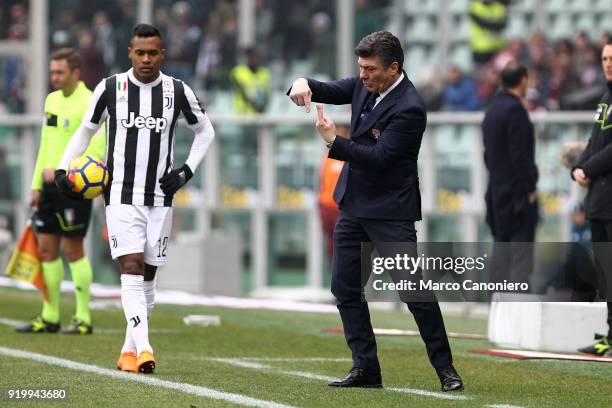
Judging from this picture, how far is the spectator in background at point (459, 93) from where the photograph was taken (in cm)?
1902

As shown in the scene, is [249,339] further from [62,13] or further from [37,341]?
[62,13]

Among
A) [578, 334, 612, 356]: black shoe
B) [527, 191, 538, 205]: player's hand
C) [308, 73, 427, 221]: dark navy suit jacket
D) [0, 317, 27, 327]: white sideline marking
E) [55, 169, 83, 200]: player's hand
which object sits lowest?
[0, 317, 27, 327]: white sideline marking

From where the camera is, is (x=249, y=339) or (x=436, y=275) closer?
→ (x=436, y=275)

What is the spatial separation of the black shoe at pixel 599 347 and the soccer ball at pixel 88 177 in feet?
11.0

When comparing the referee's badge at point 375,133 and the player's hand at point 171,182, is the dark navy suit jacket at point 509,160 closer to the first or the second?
the player's hand at point 171,182

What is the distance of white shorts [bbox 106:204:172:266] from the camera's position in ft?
28.9

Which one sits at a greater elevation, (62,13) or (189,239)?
(62,13)

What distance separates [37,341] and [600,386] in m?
4.05

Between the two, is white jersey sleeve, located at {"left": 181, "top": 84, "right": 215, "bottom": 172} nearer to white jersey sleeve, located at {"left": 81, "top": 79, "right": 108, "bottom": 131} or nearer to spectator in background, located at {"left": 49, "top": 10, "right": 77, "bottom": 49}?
white jersey sleeve, located at {"left": 81, "top": 79, "right": 108, "bottom": 131}

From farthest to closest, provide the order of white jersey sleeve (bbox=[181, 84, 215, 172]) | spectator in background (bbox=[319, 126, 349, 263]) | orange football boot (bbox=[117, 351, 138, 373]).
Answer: spectator in background (bbox=[319, 126, 349, 263]) < white jersey sleeve (bbox=[181, 84, 215, 172]) < orange football boot (bbox=[117, 351, 138, 373])

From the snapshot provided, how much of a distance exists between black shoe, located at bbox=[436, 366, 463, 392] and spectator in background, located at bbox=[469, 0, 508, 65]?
12190 millimetres

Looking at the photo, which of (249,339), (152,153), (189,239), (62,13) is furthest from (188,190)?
(152,153)

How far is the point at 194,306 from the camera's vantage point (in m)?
15.5

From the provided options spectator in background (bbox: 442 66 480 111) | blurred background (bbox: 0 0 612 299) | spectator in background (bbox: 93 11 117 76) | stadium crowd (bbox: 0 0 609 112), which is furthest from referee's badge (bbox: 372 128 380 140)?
spectator in background (bbox: 93 11 117 76)
